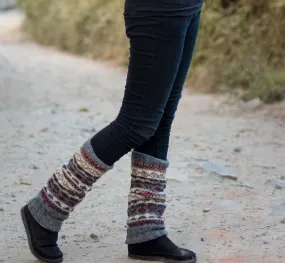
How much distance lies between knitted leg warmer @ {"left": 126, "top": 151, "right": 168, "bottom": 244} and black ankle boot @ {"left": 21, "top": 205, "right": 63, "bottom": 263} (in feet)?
0.96

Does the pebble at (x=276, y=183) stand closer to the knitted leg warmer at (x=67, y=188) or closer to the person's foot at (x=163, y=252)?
the person's foot at (x=163, y=252)

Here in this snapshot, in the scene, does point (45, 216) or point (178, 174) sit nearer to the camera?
point (45, 216)

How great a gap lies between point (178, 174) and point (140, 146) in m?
1.61

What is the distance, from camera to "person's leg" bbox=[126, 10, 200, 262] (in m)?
2.58

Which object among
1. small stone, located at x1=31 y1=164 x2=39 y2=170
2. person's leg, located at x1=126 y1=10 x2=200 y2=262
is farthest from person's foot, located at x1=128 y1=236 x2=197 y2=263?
small stone, located at x1=31 y1=164 x2=39 y2=170

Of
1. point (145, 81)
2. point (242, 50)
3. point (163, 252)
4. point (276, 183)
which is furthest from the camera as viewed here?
point (242, 50)

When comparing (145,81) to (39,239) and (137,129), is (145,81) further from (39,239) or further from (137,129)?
(39,239)

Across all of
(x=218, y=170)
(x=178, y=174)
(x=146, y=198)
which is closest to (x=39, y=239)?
(x=146, y=198)

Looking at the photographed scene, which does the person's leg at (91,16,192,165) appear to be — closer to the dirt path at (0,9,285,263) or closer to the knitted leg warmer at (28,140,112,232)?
the knitted leg warmer at (28,140,112,232)

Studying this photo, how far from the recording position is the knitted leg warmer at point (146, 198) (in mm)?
2586

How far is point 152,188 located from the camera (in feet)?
8.50

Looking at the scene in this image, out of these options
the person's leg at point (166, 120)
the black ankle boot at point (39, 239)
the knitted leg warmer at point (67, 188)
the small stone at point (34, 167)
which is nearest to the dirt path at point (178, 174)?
the small stone at point (34, 167)

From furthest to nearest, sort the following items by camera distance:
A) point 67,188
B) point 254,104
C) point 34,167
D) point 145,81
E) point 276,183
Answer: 1. point 254,104
2. point 34,167
3. point 276,183
4. point 67,188
5. point 145,81

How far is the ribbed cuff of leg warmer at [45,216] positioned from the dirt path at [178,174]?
0.21m
